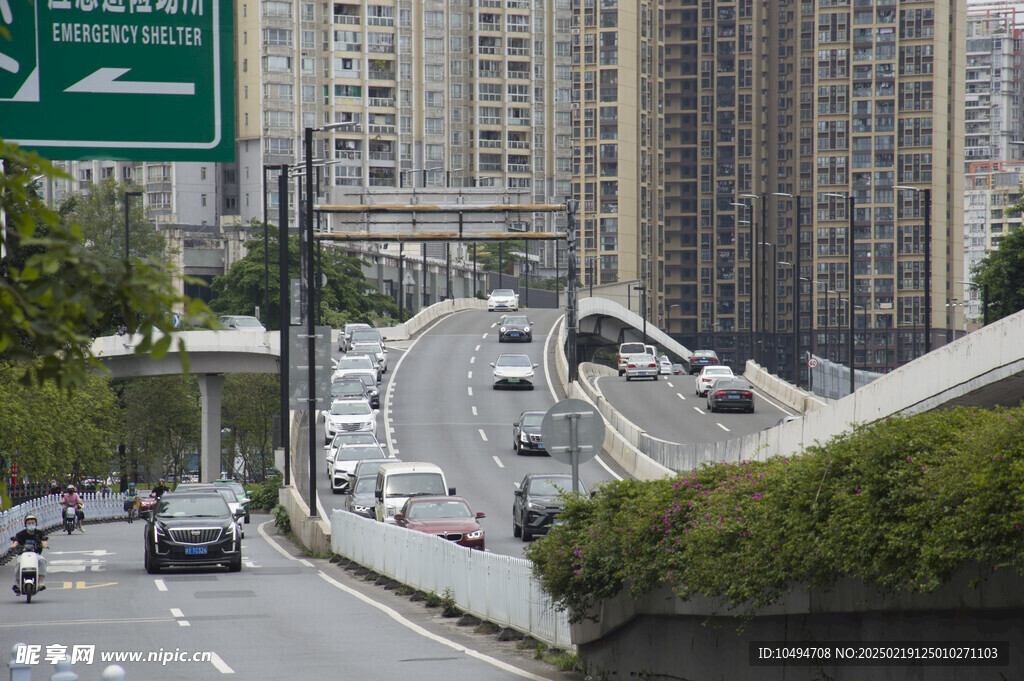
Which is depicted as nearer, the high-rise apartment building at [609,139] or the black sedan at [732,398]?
the black sedan at [732,398]

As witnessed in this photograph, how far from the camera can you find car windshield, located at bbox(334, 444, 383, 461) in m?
40.1

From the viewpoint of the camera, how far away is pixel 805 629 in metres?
9.84

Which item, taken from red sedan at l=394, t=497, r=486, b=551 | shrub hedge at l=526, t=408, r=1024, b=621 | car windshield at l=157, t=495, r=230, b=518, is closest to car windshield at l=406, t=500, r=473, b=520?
red sedan at l=394, t=497, r=486, b=551

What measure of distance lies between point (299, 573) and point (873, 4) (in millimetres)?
158179

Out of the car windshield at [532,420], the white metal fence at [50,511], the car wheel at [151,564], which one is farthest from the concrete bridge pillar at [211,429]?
the car wheel at [151,564]

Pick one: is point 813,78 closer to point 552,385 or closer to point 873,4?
point 873,4

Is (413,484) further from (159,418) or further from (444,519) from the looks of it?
(159,418)

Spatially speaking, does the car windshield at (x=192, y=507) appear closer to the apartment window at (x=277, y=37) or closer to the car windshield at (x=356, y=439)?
the car windshield at (x=356, y=439)

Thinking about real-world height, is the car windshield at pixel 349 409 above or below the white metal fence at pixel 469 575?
below

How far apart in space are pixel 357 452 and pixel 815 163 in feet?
467

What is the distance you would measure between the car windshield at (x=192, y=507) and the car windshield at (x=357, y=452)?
46.0 ft

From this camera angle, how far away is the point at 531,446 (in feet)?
150

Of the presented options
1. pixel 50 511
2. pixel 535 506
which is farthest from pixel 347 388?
pixel 535 506

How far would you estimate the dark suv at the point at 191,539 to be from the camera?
25.0 metres
